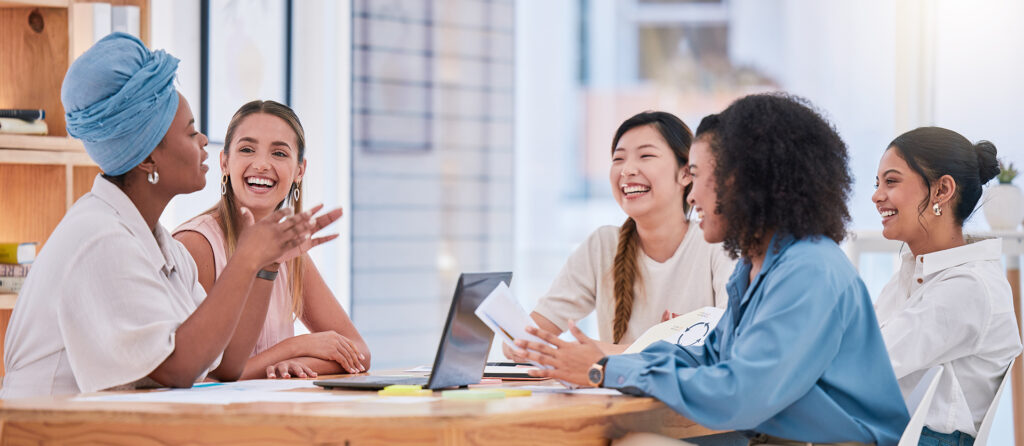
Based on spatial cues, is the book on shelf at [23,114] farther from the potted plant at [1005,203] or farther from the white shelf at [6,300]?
the potted plant at [1005,203]

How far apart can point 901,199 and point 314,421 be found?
1.66 metres

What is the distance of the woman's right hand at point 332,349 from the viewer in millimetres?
2314

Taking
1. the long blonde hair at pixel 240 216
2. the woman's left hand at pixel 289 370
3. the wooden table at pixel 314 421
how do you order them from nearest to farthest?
the wooden table at pixel 314 421, the woman's left hand at pixel 289 370, the long blonde hair at pixel 240 216

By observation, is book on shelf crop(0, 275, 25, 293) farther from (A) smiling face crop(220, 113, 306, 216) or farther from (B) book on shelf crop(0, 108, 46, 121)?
(A) smiling face crop(220, 113, 306, 216)

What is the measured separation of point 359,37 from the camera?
4891 millimetres

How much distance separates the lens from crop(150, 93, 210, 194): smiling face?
6.23 ft

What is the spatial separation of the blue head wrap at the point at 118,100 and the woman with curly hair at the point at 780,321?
2.69 feet

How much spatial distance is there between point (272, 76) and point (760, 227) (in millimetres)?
2861

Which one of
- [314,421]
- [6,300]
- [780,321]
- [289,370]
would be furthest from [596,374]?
[6,300]

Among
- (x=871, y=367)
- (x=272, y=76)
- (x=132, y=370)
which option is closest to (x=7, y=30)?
(x=272, y=76)

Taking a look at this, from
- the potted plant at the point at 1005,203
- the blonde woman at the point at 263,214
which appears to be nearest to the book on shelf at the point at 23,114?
the blonde woman at the point at 263,214

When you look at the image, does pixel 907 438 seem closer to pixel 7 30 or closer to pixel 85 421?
pixel 85 421

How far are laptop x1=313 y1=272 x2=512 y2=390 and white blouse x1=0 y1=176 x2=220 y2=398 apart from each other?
35cm

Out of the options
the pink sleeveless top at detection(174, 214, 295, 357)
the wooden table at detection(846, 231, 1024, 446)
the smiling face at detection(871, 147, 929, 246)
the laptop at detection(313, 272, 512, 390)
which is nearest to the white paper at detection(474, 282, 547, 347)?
the laptop at detection(313, 272, 512, 390)
